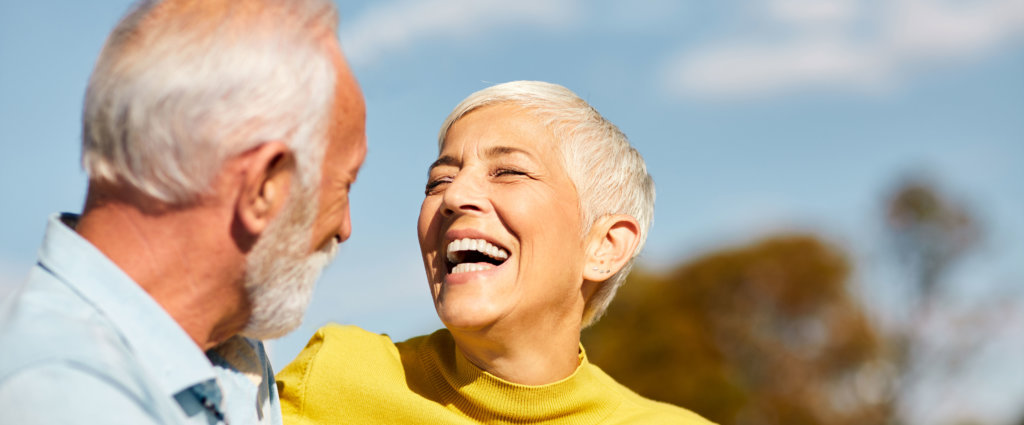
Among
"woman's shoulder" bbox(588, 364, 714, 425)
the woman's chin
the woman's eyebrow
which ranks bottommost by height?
"woman's shoulder" bbox(588, 364, 714, 425)

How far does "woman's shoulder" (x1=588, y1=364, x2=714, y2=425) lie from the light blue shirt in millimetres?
→ 1744

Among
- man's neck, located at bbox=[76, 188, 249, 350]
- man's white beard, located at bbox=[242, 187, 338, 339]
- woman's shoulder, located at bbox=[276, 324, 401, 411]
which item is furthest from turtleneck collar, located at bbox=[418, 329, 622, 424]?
man's neck, located at bbox=[76, 188, 249, 350]

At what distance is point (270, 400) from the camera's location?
288 cm

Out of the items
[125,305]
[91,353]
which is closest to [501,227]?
[125,305]

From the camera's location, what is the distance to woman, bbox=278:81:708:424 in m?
3.42

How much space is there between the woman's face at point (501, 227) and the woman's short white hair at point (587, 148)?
5 centimetres

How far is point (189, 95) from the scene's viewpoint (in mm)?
2104

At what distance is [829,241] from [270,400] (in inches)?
1586

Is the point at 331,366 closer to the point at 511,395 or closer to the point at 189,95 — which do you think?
the point at 511,395

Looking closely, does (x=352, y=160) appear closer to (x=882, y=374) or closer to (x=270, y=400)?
(x=270, y=400)

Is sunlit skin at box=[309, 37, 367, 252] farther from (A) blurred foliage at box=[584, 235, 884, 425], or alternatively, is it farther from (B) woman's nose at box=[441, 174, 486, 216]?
(A) blurred foliage at box=[584, 235, 884, 425]

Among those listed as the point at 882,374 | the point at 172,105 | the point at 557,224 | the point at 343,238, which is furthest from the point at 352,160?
the point at 882,374

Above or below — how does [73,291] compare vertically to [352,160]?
below

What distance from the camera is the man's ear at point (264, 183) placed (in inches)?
86.3
